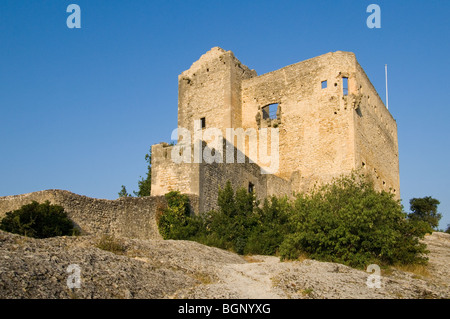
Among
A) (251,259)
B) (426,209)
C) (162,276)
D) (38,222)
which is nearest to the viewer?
(162,276)

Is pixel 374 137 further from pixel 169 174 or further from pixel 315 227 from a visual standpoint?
pixel 315 227

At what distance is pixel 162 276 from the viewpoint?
29.6 ft

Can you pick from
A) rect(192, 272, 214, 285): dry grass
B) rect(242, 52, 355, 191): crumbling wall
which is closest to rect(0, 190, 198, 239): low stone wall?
rect(192, 272, 214, 285): dry grass

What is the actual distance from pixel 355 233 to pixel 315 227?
117 cm

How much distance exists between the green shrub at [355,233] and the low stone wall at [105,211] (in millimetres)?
5088

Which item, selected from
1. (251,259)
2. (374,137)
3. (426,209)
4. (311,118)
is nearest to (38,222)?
(251,259)

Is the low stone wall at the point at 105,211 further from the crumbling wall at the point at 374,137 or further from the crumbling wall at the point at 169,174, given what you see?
the crumbling wall at the point at 374,137

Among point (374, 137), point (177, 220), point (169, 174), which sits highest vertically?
point (374, 137)

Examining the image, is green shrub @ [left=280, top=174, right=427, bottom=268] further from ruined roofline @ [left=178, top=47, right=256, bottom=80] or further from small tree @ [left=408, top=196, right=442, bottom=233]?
small tree @ [left=408, top=196, right=442, bottom=233]

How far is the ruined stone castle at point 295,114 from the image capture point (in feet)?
78.0

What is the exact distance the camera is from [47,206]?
1384cm

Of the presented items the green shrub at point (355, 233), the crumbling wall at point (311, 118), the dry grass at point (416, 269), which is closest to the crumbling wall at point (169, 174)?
the green shrub at point (355, 233)

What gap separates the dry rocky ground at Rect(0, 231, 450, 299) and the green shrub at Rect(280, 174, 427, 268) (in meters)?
1.06
